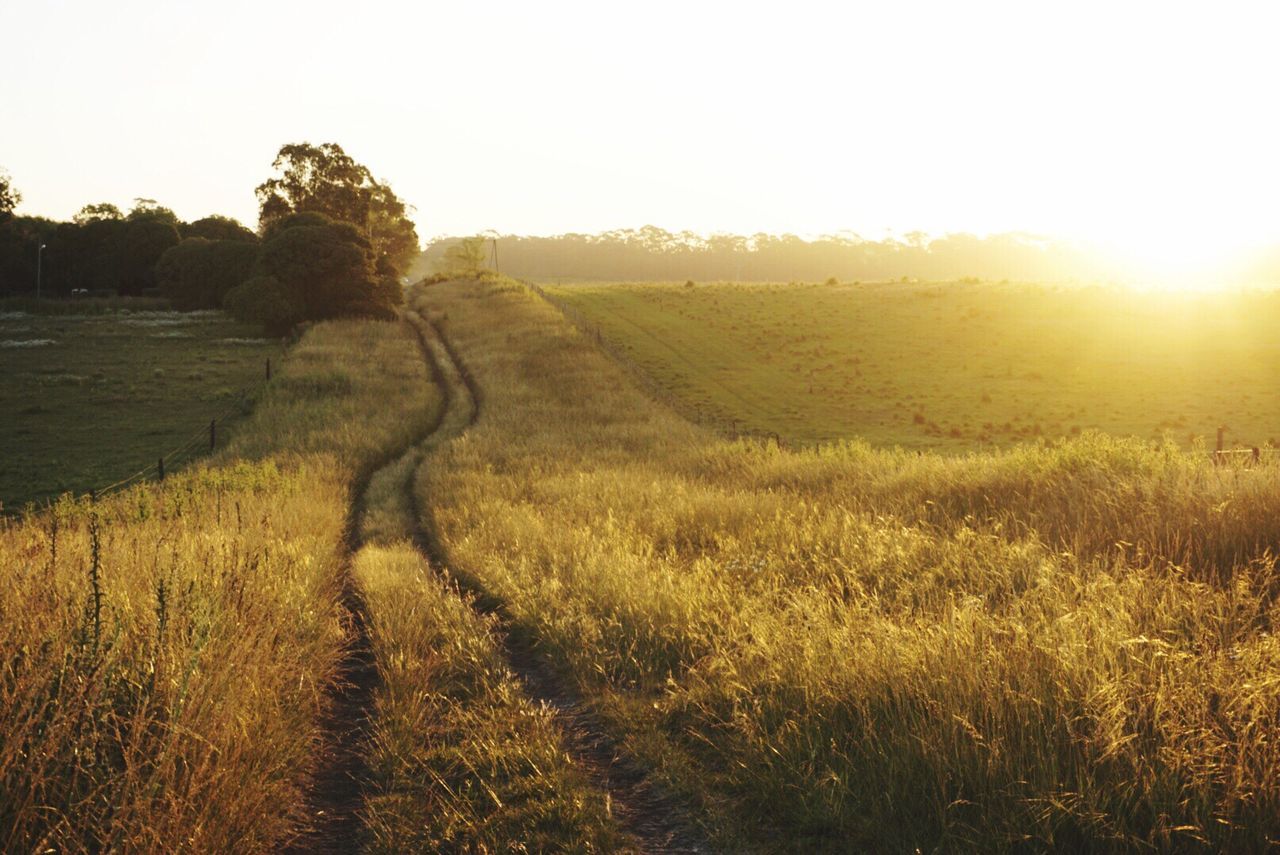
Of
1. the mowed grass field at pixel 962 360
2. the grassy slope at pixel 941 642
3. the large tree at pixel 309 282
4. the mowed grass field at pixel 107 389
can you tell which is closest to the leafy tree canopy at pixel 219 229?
the mowed grass field at pixel 107 389

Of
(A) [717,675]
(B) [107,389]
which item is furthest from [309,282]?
(A) [717,675]

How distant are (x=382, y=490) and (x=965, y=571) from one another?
14.2 meters


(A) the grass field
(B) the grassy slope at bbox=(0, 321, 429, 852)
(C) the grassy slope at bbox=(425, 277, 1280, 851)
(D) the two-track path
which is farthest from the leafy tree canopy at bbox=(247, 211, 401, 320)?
(B) the grassy slope at bbox=(0, 321, 429, 852)

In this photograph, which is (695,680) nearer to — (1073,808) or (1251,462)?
(1073,808)

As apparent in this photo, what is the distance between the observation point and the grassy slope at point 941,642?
4.53 meters

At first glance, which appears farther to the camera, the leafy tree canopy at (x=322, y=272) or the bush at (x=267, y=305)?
the leafy tree canopy at (x=322, y=272)

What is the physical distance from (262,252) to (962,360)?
143 feet

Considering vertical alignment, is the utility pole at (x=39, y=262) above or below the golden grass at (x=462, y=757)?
above

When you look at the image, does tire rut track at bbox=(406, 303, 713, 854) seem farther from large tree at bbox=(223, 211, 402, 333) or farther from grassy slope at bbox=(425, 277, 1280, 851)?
large tree at bbox=(223, 211, 402, 333)

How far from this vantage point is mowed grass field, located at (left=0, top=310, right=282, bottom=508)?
2712 centimetres

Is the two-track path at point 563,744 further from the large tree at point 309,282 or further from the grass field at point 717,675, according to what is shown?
the large tree at point 309,282

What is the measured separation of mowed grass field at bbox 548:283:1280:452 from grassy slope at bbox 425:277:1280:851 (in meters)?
20.2

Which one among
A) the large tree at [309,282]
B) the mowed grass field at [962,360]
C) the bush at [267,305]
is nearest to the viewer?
the mowed grass field at [962,360]

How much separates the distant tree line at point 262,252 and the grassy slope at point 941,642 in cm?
4560
